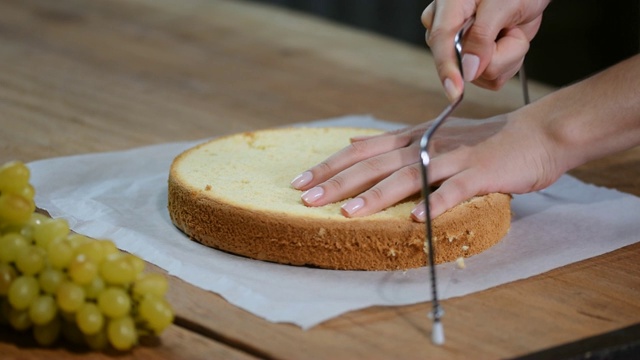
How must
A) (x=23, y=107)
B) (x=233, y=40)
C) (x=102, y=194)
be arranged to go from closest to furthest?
(x=102, y=194), (x=23, y=107), (x=233, y=40)

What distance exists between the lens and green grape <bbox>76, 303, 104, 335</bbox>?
3.52 feet

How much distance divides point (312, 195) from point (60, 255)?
0.44 meters

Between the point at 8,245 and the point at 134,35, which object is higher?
the point at 8,245

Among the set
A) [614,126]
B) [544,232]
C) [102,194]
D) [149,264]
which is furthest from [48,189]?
[614,126]

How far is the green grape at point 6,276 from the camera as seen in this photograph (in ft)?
3.61

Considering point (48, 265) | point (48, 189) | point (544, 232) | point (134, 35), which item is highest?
point (48, 265)

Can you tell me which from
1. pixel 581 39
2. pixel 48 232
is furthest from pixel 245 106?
pixel 581 39

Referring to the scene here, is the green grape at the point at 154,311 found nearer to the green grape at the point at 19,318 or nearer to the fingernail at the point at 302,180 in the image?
the green grape at the point at 19,318

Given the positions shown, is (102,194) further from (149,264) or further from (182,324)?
(182,324)

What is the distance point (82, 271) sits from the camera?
107 centimetres

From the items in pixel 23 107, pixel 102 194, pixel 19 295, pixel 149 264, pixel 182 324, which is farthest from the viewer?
pixel 23 107

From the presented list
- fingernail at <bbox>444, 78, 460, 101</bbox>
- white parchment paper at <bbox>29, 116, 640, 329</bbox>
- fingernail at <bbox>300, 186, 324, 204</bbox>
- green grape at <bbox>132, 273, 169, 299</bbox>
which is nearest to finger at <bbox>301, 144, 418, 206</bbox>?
fingernail at <bbox>300, 186, 324, 204</bbox>

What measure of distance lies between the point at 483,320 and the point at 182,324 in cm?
35

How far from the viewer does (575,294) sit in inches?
51.6
